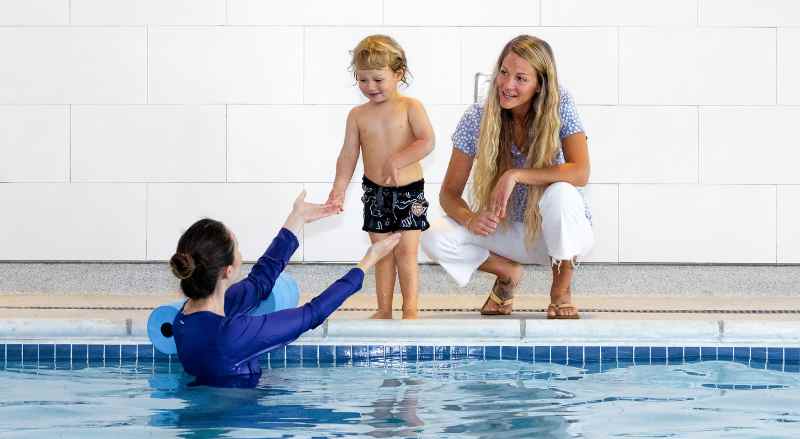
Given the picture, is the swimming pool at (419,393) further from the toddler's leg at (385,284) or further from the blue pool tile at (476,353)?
the toddler's leg at (385,284)

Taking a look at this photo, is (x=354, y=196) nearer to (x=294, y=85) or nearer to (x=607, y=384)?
(x=294, y=85)

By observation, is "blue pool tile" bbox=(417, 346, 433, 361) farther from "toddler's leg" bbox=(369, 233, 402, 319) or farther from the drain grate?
the drain grate

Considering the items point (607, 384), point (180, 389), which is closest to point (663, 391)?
point (607, 384)

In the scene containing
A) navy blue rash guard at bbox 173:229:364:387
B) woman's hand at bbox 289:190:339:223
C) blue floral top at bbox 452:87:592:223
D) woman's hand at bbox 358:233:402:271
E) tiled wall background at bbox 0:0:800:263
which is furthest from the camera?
tiled wall background at bbox 0:0:800:263

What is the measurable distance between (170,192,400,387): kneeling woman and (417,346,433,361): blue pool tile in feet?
1.86

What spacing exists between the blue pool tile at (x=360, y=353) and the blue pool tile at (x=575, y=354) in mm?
715

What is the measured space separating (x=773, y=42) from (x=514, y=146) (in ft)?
6.83

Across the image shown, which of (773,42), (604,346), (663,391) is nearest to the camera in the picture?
(663,391)

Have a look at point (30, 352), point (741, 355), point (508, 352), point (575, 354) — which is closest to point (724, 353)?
point (741, 355)

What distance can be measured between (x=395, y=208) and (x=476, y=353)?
83 cm

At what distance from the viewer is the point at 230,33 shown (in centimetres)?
650

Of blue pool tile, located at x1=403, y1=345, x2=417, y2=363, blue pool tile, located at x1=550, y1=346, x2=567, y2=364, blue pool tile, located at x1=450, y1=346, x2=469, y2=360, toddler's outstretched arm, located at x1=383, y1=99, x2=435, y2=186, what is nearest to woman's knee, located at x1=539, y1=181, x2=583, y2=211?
toddler's outstretched arm, located at x1=383, y1=99, x2=435, y2=186

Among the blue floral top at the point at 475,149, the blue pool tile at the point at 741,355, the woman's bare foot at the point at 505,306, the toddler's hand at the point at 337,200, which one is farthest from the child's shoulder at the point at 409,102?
the blue pool tile at the point at 741,355

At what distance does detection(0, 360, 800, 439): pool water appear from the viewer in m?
3.28
